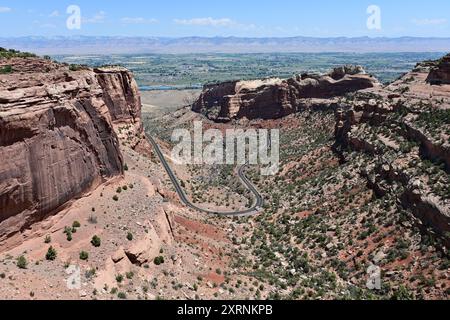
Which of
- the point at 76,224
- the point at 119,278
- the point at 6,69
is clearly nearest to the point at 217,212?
the point at 76,224

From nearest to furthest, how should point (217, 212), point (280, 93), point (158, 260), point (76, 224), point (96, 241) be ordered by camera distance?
point (96, 241), point (76, 224), point (158, 260), point (217, 212), point (280, 93)

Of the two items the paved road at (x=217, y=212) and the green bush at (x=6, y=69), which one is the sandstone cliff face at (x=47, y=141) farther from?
the paved road at (x=217, y=212)

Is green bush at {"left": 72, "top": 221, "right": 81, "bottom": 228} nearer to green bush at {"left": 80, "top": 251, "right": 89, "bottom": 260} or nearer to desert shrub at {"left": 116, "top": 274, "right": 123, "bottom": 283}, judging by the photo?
green bush at {"left": 80, "top": 251, "right": 89, "bottom": 260}

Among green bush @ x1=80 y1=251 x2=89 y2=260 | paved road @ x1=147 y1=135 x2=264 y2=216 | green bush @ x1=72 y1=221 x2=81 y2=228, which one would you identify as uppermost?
green bush @ x1=72 y1=221 x2=81 y2=228

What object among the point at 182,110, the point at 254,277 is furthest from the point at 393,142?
the point at 182,110

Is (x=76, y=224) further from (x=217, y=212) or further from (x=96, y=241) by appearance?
(x=217, y=212)

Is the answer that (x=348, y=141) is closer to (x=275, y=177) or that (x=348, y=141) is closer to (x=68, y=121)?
(x=275, y=177)

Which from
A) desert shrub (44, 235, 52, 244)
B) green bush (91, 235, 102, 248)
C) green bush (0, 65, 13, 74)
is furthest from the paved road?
green bush (0, 65, 13, 74)
